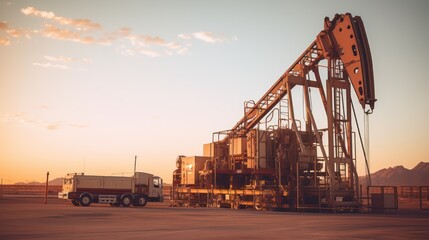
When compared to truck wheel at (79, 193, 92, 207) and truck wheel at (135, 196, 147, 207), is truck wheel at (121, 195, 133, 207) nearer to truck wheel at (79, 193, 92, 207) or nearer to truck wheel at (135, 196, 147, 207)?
truck wheel at (135, 196, 147, 207)

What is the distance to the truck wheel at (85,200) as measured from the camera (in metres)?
37.7

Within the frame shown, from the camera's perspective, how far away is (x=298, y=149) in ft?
117

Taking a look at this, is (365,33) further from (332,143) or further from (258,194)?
(258,194)

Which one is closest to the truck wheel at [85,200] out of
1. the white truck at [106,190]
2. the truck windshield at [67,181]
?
the white truck at [106,190]

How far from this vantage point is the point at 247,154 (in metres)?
36.4

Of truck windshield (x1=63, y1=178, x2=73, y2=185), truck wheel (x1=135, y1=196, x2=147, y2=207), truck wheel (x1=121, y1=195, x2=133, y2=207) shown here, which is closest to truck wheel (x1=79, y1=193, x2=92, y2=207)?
truck windshield (x1=63, y1=178, x2=73, y2=185)

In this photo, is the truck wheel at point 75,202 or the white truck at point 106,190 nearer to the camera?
the white truck at point 106,190

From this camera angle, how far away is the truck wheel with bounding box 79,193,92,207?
3772 cm

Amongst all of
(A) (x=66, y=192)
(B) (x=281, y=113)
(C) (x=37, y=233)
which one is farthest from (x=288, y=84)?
(C) (x=37, y=233)

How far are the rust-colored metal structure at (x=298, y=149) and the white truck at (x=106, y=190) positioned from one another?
11.3 feet

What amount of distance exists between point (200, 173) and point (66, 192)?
35.1 ft

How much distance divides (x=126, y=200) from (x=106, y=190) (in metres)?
1.78

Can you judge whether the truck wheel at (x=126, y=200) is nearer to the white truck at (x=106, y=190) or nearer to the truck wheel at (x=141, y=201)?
Result: the white truck at (x=106, y=190)

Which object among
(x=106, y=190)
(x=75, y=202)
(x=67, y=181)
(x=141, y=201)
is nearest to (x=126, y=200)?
(x=141, y=201)
